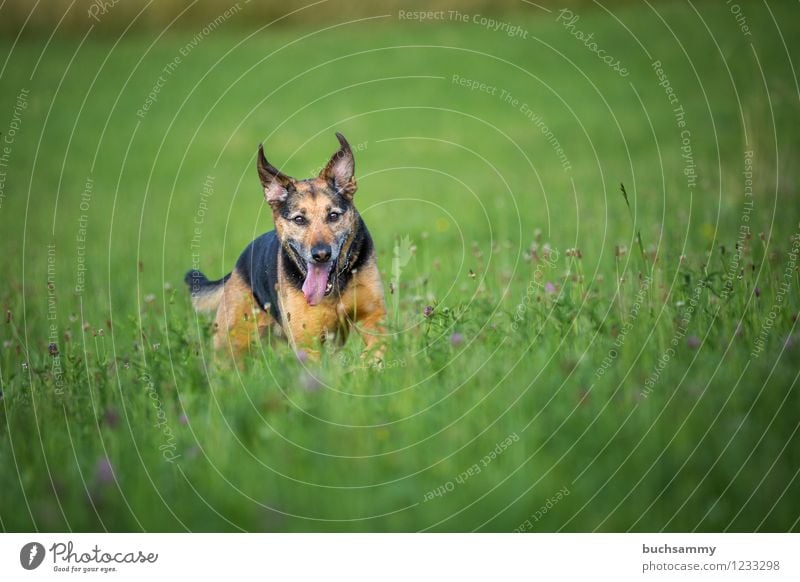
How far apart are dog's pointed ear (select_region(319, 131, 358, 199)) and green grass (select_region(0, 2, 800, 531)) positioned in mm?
941

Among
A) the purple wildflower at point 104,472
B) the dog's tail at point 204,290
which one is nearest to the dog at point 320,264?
the dog's tail at point 204,290

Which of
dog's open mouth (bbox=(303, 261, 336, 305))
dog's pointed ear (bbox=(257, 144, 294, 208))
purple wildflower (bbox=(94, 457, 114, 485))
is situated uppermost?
dog's pointed ear (bbox=(257, 144, 294, 208))

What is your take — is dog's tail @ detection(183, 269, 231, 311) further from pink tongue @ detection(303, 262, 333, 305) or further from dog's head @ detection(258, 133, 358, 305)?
pink tongue @ detection(303, 262, 333, 305)

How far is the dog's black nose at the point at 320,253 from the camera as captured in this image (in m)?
5.45

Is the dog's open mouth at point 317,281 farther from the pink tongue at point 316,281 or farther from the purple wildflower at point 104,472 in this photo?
the purple wildflower at point 104,472

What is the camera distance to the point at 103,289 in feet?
25.3

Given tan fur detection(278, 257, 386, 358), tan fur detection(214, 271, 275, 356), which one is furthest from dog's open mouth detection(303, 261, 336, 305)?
tan fur detection(214, 271, 275, 356)

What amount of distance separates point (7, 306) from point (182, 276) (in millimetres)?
2070

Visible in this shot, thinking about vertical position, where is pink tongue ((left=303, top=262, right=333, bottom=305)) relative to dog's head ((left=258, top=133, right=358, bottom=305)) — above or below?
below

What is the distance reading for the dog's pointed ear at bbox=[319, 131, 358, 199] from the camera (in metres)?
5.83

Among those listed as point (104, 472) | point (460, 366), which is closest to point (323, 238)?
point (460, 366)

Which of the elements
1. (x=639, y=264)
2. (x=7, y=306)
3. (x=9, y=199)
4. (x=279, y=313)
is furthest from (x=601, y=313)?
(x=9, y=199)

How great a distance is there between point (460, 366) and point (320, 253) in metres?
1.55
